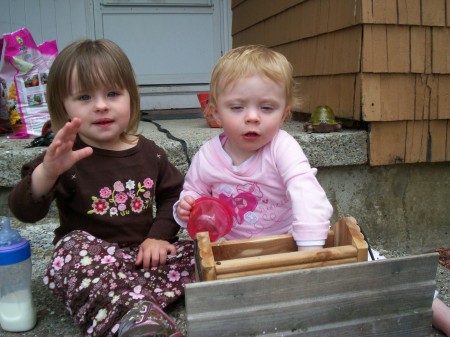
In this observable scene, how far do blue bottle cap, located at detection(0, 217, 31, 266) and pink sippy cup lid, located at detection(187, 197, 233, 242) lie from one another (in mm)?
488

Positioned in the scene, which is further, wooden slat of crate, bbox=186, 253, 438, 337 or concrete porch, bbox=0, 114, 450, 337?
→ concrete porch, bbox=0, 114, 450, 337

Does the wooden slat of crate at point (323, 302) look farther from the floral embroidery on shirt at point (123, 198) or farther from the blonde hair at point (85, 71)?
the blonde hair at point (85, 71)

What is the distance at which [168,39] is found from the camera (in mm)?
4484

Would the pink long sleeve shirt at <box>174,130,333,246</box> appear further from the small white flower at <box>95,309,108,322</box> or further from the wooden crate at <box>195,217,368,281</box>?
the small white flower at <box>95,309,108,322</box>

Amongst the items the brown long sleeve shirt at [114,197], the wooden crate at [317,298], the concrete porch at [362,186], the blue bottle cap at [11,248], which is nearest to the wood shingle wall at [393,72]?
the concrete porch at [362,186]

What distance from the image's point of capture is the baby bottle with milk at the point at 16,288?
1.35 metres

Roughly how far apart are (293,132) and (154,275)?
1231 millimetres

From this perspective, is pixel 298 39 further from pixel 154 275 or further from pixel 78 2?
pixel 78 2

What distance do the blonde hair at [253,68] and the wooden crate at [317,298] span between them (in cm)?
53

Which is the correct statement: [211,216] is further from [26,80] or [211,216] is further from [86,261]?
[26,80]

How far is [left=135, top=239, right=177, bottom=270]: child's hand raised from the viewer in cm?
155

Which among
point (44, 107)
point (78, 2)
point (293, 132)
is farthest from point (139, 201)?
point (78, 2)

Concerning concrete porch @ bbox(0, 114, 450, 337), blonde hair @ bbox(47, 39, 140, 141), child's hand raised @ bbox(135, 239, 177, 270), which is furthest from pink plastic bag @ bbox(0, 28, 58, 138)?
child's hand raised @ bbox(135, 239, 177, 270)

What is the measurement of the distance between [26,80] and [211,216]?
5.56 ft
